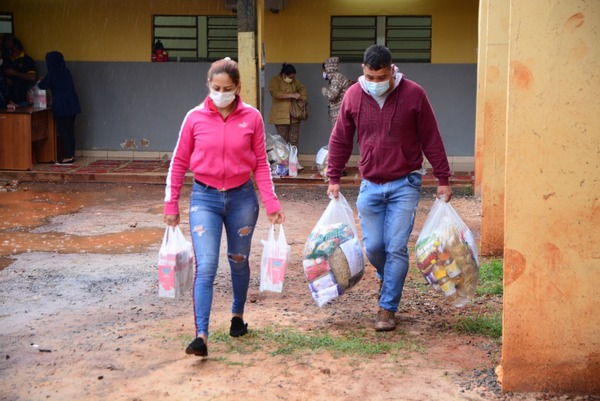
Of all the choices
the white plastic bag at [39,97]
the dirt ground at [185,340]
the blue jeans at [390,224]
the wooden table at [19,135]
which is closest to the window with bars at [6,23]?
the white plastic bag at [39,97]

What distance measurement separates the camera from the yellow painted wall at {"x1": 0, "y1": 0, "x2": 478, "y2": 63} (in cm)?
1527

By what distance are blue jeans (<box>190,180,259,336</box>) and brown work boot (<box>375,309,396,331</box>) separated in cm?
104

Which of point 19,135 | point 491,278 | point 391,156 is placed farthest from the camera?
point 19,135

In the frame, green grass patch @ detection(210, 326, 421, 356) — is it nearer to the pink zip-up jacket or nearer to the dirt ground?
the dirt ground

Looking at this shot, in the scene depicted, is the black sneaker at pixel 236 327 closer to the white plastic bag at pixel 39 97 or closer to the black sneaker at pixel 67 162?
the black sneaker at pixel 67 162

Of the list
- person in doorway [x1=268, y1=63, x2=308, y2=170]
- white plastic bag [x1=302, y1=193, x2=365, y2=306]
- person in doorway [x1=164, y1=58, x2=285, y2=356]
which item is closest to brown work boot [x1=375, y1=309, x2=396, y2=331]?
white plastic bag [x1=302, y1=193, x2=365, y2=306]

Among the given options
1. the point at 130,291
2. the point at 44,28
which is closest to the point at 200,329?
the point at 130,291

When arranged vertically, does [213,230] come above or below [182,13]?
below

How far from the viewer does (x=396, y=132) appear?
6488mm

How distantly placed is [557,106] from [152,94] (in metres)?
11.7

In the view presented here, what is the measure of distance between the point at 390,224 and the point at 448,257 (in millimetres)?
448

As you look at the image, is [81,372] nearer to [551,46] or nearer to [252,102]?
[551,46]

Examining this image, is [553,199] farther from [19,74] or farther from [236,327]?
[19,74]

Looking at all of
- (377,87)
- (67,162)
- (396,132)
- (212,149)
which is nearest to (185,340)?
(212,149)
